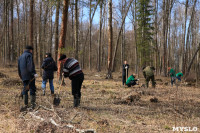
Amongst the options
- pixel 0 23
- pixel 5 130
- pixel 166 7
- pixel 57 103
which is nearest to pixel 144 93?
pixel 57 103

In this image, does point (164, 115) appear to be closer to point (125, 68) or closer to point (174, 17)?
point (125, 68)

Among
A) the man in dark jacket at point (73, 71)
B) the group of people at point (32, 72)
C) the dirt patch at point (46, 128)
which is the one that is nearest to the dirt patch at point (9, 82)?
the group of people at point (32, 72)

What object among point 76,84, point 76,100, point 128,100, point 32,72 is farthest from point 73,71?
point 128,100

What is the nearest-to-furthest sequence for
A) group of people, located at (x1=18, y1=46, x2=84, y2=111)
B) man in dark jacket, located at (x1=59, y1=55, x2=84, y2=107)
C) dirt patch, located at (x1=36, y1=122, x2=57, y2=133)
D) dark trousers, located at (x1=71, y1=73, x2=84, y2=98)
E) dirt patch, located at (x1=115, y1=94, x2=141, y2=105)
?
dirt patch, located at (x1=36, y1=122, x2=57, y2=133) → group of people, located at (x1=18, y1=46, x2=84, y2=111) → man in dark jacket, located at (x1=59, y1=55, x2=84, y2=107) → dark trousers, located at (x1=71, y1=73, x2=84, y2=98) → dirt patch, located at (x1=115, y1=94, x2=141, y2=105)

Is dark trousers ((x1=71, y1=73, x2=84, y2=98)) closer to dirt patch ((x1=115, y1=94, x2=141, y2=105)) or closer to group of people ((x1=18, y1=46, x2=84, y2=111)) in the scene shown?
group of people ((x1=18, y1=46, x2=84, y2=111))

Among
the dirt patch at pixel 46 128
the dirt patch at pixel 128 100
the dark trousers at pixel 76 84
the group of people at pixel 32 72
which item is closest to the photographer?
the dirt patch at pixel 46 128

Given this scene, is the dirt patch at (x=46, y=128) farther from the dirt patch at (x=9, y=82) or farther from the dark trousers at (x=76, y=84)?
the dirt patch at (x=9, y=82)

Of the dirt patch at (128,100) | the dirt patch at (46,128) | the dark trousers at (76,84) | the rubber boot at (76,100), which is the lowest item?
the dirt patch at (128,100)

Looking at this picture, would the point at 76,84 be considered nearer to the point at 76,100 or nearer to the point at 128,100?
the point at 76,100

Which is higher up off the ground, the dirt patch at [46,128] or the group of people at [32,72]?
the group of people at [32,72]

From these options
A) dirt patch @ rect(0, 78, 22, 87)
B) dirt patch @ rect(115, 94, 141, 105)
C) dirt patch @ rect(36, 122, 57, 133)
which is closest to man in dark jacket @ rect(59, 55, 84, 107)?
dirt patch @ rect(36, 122, 57, 133)

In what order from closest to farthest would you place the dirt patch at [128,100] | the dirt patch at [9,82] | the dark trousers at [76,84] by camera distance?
the dark trousers at [76,84] → the dirt patch at [128,100] → the dirt patch at [9,82]

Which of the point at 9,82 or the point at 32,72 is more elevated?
the point at 32,72

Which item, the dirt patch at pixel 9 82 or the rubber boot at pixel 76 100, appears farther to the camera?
the dirt patch at pixel 9 82
